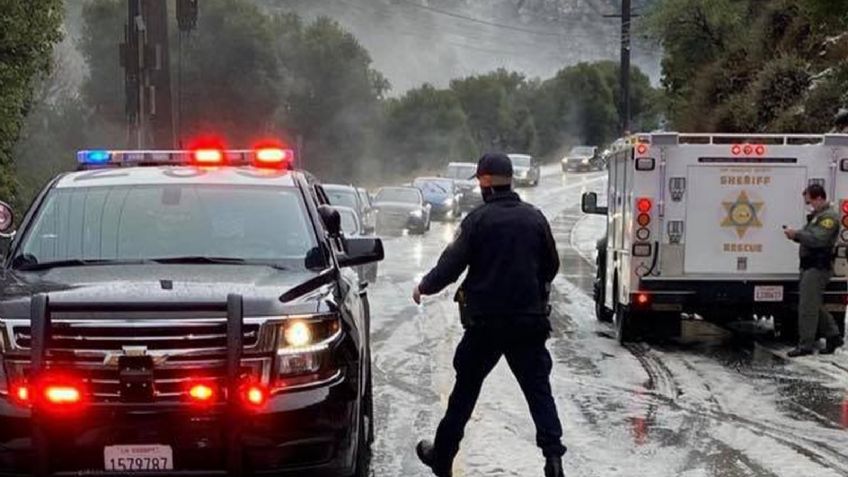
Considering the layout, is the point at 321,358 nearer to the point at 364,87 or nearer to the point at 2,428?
the point at 2,428

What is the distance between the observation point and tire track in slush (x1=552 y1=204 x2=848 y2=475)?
8070mm

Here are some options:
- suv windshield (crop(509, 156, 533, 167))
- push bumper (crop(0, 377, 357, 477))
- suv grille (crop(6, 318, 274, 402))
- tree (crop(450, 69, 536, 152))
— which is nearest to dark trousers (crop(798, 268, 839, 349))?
push bumper (crop(0, 377, 357, 477))

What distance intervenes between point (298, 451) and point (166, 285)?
990mm

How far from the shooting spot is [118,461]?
538 centimetres

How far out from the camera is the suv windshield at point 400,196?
36.4 meters

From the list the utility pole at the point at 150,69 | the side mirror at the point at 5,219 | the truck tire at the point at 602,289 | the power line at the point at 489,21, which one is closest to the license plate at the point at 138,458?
the side mirror at the point at 5,219

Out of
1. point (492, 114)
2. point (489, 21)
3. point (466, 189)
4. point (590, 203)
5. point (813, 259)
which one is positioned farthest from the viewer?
point (489, 21)

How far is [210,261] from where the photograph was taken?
21.4ft

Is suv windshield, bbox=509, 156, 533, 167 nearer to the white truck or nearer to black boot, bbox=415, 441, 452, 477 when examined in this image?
the white truck

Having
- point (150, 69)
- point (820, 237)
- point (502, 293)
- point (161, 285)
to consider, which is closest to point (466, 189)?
point (150, 69)

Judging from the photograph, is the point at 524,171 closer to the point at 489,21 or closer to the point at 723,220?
the point at 723,220

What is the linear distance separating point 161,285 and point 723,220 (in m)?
8.83

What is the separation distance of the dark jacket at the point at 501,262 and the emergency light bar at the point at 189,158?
5.52ft

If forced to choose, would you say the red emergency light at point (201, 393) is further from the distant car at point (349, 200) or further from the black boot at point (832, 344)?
the distant car at point (349, 200)
